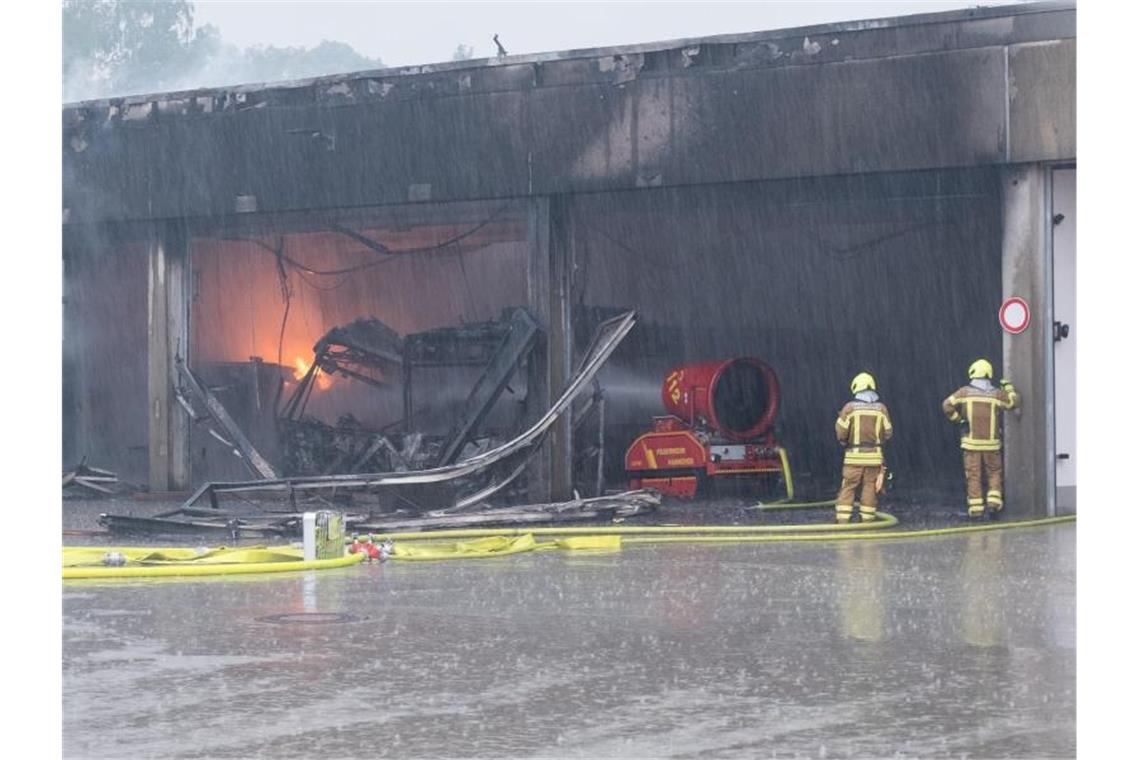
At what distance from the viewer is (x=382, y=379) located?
Result: 24.9 m

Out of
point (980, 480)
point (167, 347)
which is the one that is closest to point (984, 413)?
point (980, 480)

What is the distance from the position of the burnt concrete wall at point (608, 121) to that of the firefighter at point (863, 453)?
9.32 ft

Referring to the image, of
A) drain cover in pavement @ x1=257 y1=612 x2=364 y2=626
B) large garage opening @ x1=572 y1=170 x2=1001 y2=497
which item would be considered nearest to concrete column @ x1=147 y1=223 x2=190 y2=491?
large garage opening @ x1=572 y1=170 x2=1001 y2=497

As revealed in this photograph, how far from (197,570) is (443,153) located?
901cm

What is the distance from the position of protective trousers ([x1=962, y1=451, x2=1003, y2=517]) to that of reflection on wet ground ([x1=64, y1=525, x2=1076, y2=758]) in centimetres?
451

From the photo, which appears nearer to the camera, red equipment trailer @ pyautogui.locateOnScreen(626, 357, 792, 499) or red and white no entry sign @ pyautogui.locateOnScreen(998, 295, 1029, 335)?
red and white no entry sign @ pyautogui.locateOnScreen(998, 295, 1029, 335)

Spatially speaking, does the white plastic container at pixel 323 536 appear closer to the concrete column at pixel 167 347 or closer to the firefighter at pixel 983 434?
the firefighter at pixel 983 434

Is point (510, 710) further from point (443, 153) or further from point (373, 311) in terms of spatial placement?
point (373, 311)

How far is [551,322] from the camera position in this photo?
19.9 metres

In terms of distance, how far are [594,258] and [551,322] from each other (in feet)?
23.6

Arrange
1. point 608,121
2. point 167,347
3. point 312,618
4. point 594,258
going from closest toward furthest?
1. point 312,618
2. point 608,121
3. point 167,347
4. point 594,258

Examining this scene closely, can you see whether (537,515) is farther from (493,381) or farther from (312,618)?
→ (312,618)

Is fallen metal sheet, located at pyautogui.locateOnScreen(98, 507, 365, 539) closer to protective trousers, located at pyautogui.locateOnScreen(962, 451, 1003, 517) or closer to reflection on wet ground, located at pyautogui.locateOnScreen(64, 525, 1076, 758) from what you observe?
reflection on wet ground, located at pyautogui.locateOnScreen(64, 525, 1076, 758)

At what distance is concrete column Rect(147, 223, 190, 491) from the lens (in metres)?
22.4
